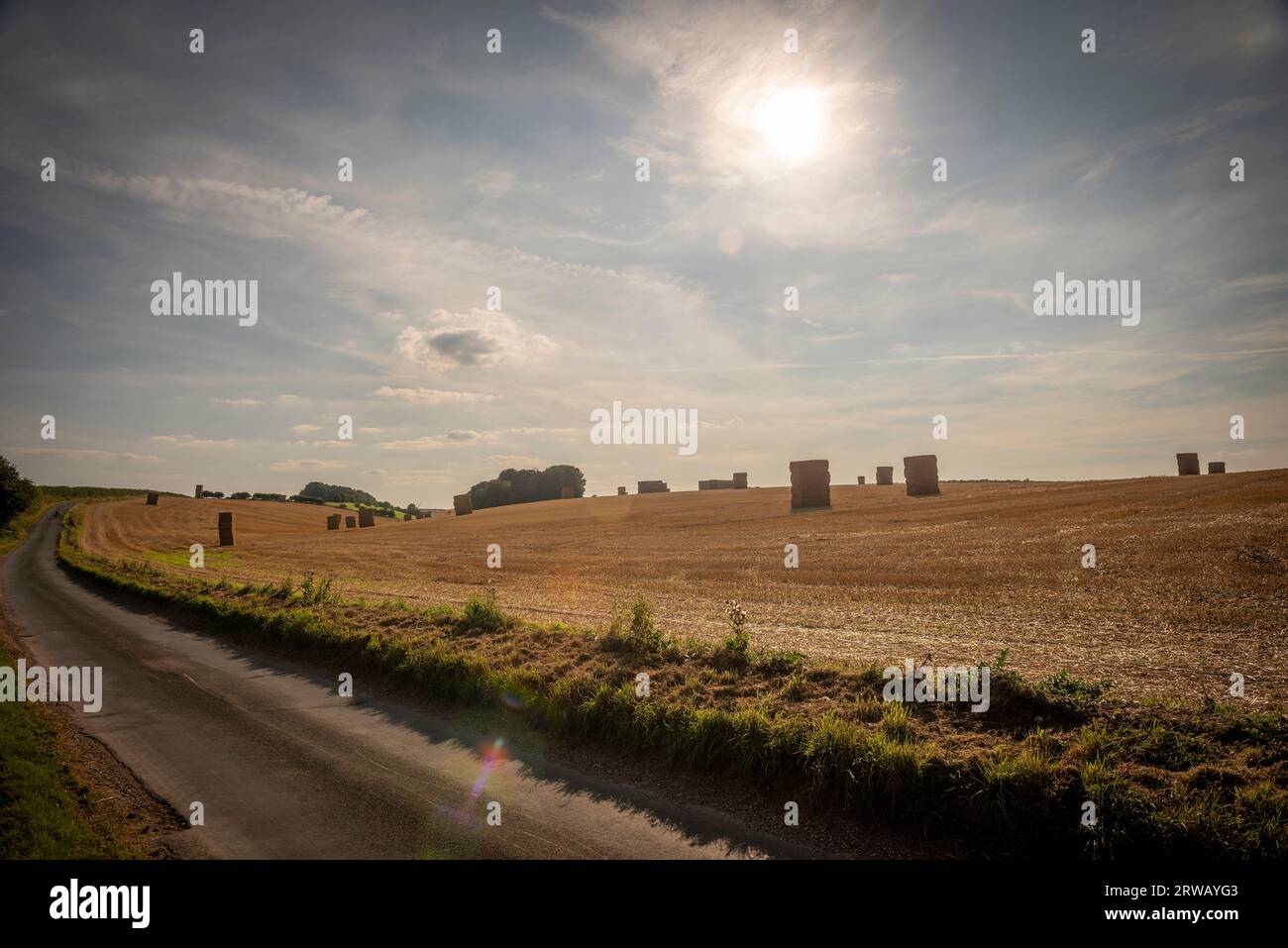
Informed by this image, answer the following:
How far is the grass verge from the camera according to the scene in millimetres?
5484

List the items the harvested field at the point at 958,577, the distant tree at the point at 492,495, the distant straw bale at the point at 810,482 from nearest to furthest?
the harvested field at the point at 958,577
the distant straw bale at the point at 810,482
the distant tree at the point at 492,495

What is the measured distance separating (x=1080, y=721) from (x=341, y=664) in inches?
505

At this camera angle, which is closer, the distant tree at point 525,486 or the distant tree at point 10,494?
the distant tree at point 10,494

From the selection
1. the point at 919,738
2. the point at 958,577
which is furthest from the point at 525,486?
the point at 919,738

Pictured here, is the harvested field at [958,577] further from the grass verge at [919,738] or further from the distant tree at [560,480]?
the distant tree at [560,480]

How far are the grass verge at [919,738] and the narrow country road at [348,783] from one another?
2.98 ft

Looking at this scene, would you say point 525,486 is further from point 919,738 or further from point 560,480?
point 919,738

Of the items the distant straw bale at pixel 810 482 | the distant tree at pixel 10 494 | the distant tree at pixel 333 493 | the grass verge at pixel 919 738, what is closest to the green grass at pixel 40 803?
the grass verge at pixel 919 738

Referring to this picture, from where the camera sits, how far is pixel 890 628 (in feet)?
42.7

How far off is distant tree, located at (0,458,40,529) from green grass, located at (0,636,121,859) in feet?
284

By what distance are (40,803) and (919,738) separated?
955 centimetres

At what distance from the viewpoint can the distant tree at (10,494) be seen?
73688mm

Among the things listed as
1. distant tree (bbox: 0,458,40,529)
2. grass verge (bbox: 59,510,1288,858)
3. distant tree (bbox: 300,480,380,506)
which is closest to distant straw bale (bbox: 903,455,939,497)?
grass verge (bbox: 59,510,1288,858)

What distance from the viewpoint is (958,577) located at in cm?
1766
